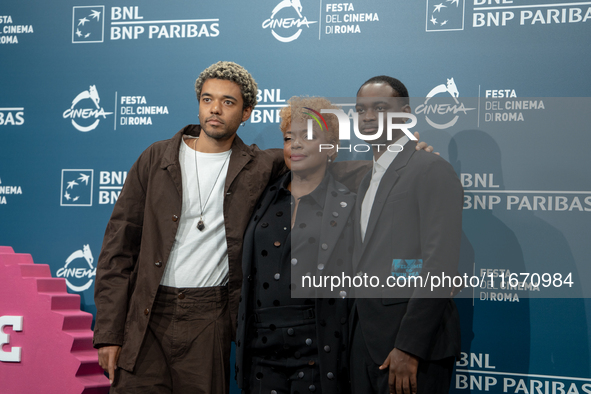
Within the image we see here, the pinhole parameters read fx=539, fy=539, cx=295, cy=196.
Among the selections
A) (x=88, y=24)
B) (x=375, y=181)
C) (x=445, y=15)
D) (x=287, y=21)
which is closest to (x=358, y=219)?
(x=375, y=181)

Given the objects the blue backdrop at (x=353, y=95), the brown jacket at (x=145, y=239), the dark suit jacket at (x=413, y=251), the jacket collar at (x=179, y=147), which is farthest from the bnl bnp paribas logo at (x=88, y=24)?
the dark suit jacket at (x=413, y=251)

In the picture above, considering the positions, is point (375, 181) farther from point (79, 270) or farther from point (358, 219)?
point (79, 270)

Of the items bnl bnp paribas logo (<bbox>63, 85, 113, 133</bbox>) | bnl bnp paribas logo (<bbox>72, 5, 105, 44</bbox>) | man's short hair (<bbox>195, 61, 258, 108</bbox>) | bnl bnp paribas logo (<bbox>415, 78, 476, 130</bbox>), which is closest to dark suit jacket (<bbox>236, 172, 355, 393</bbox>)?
man's short hair (<bbox>195, 61, 258, 108</bbox>)

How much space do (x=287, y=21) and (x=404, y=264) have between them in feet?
5.66

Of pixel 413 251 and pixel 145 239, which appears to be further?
pixel 145 239

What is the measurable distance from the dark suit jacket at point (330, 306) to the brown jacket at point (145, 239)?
0.53ft

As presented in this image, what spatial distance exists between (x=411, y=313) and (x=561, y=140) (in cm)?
141

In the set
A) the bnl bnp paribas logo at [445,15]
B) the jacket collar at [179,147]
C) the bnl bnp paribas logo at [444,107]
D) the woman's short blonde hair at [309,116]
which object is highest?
the bnl bnp paribas logo at [445,15]

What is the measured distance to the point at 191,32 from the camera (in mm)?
3199

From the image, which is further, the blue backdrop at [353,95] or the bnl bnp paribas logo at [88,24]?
the bnl bnp paribas logo at [88,24]

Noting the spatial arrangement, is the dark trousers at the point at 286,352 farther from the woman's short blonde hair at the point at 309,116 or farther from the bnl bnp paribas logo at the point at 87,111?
the bnl bnp paribas logo at the point at 87,111

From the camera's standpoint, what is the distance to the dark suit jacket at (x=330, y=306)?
1994mm

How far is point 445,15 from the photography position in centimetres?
282

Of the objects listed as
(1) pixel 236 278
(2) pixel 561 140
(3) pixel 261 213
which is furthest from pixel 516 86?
(1) pixel 236 278
